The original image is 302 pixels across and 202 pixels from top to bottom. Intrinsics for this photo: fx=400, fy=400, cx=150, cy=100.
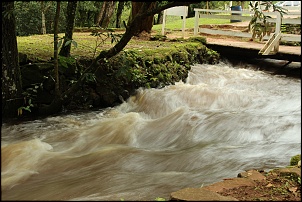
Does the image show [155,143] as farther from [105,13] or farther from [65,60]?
[105,13]

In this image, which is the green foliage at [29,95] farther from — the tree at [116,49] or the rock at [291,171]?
the rock at [291,171]

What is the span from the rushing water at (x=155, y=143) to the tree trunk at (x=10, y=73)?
34 centimetres

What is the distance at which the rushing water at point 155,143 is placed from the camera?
178 inches

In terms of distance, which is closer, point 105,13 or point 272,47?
point 272,47

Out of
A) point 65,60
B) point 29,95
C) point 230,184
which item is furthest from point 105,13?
point 230,184

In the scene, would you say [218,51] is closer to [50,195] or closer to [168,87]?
[168,87]

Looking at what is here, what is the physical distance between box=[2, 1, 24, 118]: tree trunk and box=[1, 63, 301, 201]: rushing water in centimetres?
34

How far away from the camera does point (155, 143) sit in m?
6.70

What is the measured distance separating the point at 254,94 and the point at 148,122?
10.4ft

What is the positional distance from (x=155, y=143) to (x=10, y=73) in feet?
8.69

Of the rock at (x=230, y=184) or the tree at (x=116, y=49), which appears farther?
the tree at (x=116, y=49)

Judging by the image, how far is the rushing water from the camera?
4516mm

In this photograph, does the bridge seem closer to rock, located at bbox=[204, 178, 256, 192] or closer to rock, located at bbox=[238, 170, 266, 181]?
rock, located at bbox=[238, 170, 266, 181]

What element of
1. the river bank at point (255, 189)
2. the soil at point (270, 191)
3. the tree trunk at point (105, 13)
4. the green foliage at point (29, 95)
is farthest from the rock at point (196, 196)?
the tree trunk at point (105, 13)
